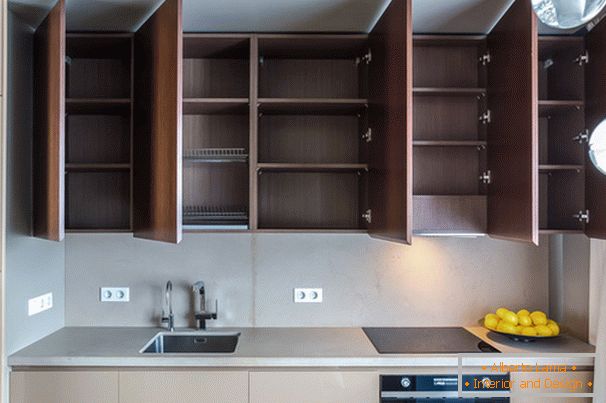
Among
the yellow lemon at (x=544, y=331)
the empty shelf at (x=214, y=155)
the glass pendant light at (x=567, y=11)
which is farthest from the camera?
the empty shelf at (x=214, y=155)

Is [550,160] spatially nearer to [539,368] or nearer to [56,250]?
[539,368]

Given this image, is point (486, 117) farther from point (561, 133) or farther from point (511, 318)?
point (511, 318)

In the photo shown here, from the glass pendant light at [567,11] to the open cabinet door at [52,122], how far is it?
1712 millimetres

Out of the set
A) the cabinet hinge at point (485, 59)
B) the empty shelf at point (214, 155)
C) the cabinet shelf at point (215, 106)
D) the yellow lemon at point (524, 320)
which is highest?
the cabinet hinge at point (485, 59)

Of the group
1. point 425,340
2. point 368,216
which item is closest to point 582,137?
point 368,216

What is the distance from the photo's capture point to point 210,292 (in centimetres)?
251

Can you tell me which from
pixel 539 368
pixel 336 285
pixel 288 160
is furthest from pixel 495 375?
pixel 288 160

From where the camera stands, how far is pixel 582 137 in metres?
2.12

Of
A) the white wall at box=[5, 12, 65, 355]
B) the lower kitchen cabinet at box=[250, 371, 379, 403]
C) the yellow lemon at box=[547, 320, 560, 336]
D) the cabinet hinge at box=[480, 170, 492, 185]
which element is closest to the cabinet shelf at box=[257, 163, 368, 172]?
the cabinet hinge at box=[480, 170, 492, 185]

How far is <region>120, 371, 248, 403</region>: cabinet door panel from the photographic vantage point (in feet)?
6.49

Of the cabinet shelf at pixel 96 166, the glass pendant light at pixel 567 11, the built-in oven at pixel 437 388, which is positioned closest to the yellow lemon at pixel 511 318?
the built-in oven at pixel 437 388

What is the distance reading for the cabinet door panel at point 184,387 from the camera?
198 cm

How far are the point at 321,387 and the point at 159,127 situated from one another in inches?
51.6

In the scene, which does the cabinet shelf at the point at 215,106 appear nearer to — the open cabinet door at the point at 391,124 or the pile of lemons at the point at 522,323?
the open cabinet door at the point at 391,124
